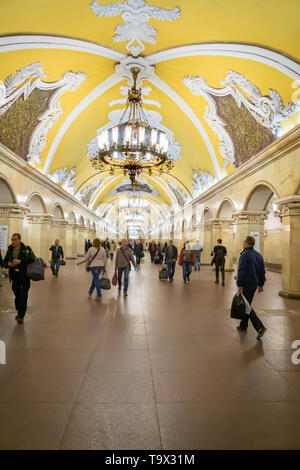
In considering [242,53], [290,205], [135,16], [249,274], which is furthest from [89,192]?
[249,274]

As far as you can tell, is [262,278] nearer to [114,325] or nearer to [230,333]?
[230,333]

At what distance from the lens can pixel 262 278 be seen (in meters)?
4.82

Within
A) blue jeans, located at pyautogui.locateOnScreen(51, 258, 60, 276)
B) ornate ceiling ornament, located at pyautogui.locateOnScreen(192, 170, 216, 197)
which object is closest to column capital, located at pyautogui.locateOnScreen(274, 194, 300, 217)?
ornate ceiling ornament, located at pyautogui.locateOnScreen(192, 170, 216, 197)

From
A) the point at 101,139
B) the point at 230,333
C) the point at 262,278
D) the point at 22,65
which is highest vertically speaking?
the point at 22,65

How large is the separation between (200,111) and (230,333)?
10.1m

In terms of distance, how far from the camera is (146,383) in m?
2.97

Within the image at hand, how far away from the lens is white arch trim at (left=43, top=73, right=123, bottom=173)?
36.4 feet

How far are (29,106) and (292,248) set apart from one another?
9.64m

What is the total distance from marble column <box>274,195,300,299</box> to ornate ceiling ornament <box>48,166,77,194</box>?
11.4 metres

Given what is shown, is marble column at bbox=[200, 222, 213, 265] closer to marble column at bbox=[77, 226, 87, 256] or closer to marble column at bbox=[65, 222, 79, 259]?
marble column at bbox=[65, 222, 79, 259]

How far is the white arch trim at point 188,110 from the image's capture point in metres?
11.2

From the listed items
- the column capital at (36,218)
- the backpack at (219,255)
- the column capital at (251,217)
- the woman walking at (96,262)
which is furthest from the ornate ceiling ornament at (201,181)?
the woman walking at (96,262)
